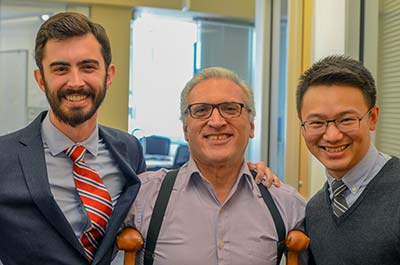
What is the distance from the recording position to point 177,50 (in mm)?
5734

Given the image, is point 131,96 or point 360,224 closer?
point 360,224

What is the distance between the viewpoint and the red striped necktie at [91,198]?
1576mm

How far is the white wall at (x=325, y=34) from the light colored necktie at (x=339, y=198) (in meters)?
1.05

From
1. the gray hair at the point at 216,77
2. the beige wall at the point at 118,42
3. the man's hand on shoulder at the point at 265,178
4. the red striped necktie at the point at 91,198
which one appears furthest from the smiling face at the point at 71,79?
the beige wall at the point at 118,42

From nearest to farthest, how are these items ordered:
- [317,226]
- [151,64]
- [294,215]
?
[317,226] < [294,215] < [151,64]

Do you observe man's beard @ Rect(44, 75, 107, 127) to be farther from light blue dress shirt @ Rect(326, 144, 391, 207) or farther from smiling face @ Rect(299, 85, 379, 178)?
light blue dress shirt @ Rect(326, 144, 391, 207)

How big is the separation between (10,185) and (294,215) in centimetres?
98

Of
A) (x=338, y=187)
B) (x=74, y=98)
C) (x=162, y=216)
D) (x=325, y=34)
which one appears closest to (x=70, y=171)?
(x=74, y=98)

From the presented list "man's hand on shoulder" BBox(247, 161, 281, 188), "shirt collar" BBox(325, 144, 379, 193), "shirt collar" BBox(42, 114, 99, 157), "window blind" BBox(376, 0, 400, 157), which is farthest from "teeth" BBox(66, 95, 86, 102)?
"window blind" BBox(376, 0, 400, 157)

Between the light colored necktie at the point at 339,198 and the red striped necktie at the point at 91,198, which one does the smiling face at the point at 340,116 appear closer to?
the light colored necktie at the point at 339,198

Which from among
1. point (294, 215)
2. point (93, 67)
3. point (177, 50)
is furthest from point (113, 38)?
point (294, 215)

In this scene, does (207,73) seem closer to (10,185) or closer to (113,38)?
(10,185)

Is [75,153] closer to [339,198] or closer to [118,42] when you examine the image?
[339,198]

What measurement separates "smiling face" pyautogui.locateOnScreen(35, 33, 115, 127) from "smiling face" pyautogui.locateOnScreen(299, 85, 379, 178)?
0.75 metres
